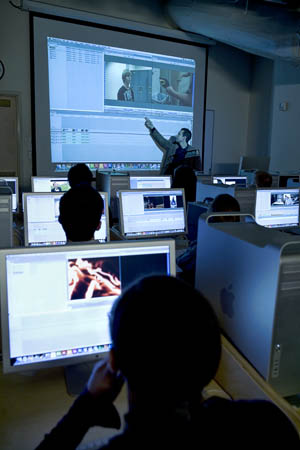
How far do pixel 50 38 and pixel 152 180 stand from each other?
3.25m

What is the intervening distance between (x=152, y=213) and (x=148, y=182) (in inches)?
39.2

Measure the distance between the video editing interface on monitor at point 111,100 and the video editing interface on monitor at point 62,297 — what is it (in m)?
5.16

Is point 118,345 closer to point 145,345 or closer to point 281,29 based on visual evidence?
point 145,345

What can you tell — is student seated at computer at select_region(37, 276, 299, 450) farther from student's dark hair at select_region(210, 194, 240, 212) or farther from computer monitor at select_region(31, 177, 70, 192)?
computer monitor at select_region(31, 177, 70, 192)

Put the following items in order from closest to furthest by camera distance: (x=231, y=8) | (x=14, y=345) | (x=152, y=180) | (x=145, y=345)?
(x=145, y=345), (x=14, y=345), (x=152, y=180), (x=231, y=8)

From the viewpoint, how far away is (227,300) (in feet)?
3.84

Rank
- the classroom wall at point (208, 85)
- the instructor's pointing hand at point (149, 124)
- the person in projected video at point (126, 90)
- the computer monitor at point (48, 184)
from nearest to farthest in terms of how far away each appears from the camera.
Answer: the computer monitor at point (48, 184), the classroom wall at point (208, 85), the person in projected video at point (126, 90), the instructor's pointing hand at point (149, 124)

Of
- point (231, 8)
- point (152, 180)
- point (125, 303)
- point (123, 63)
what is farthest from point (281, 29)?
point (125, 303)

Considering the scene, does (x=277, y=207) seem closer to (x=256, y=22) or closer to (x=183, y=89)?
(x=256, y=22)

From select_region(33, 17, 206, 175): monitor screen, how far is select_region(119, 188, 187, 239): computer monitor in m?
3.48

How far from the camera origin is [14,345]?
1063 millimetres

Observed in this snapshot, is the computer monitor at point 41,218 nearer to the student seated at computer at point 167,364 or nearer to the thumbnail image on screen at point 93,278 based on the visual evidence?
the thumbnail image on screen at point 93,278

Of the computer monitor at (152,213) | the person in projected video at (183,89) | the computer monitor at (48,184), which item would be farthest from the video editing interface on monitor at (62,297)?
the person in projected video at (183,89)

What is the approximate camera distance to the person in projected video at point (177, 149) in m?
6.51
